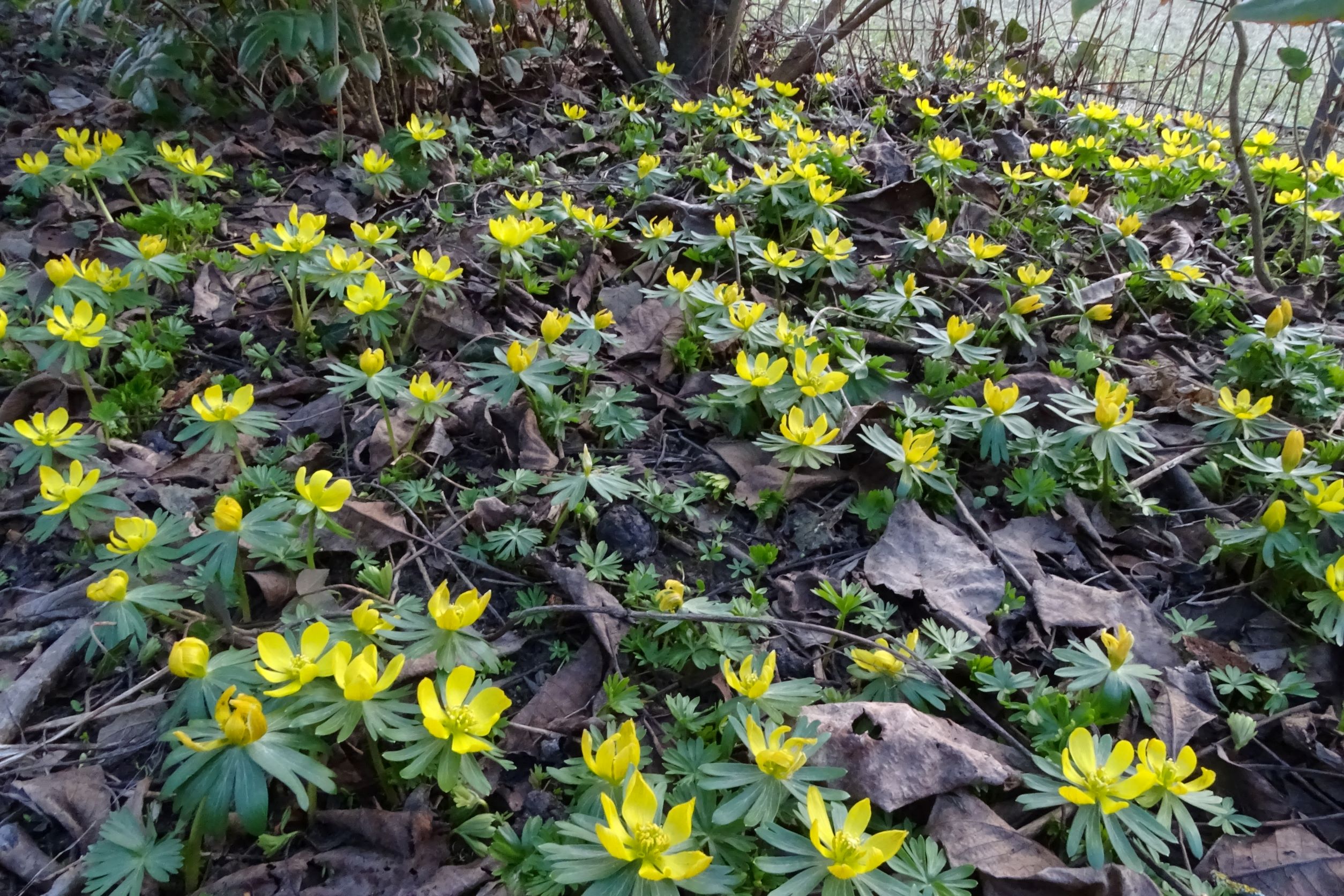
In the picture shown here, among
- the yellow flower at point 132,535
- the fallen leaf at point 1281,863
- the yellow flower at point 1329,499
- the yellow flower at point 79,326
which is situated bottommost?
the fallen leaf at point 1281,863

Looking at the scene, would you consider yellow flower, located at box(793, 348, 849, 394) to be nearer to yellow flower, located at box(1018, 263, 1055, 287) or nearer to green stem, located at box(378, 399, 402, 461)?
yellow flower, located at box(1018, 263, 1055, 287)

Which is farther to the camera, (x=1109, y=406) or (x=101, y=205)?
(x=101, y=205)

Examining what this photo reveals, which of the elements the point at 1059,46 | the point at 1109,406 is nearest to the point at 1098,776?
the point at 1109,406

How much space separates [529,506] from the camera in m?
1.99

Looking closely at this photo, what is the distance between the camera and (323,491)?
162 centimetres

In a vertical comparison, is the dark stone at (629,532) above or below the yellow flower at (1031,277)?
below

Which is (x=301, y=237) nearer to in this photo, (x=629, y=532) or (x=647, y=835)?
(x=629, y=532)

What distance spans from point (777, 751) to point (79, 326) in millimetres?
1978

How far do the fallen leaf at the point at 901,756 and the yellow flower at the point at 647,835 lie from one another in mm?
333

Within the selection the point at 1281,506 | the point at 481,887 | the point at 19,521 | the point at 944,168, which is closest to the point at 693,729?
the point at 481,887

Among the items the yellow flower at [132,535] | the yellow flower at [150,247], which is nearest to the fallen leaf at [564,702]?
the yellow flower at [132,535]

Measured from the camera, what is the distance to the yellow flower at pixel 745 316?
2299 millimetres

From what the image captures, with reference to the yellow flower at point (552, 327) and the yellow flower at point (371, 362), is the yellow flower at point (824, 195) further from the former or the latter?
the yellow flower at point (371, 362)

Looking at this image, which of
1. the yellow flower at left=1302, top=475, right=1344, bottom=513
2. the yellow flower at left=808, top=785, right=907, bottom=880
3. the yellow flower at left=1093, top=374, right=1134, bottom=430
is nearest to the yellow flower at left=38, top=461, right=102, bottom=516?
the yellow flower at left=808, top=785, right=907, bottom=880
